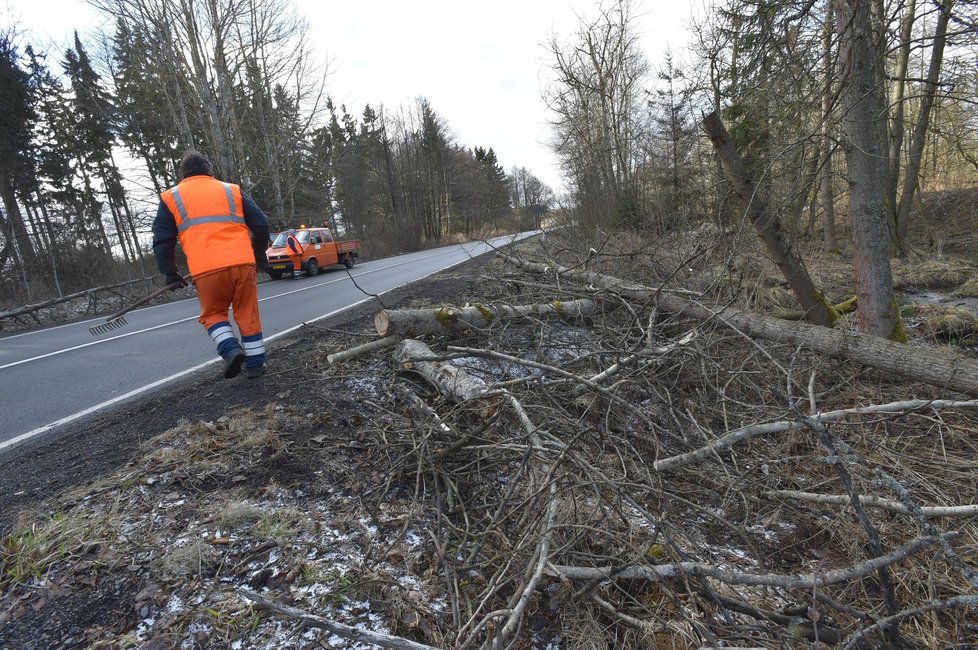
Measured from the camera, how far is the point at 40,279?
15.7 meters

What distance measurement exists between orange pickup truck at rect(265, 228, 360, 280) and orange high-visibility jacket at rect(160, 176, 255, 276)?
9418mm

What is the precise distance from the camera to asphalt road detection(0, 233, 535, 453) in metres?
3.84

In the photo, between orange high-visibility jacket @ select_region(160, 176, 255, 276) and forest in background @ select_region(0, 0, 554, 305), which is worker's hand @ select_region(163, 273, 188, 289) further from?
forest in background @ select_region(0, 0, 554, 305)

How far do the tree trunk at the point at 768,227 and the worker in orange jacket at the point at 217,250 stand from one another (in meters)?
4.72

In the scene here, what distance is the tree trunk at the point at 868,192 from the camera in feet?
14.7

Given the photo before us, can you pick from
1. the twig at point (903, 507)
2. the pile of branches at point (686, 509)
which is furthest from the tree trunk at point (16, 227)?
the twig at point (903, 507)

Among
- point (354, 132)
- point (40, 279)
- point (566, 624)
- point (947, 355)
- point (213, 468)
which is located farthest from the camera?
point (354, 132)

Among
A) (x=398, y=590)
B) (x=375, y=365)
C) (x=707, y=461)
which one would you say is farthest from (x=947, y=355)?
(x=375, y=365)

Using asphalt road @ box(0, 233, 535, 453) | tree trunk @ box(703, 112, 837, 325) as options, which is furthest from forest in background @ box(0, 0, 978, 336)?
asphalt road @ box(0, 233, 535, 453)

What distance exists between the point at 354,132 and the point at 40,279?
1040 inches

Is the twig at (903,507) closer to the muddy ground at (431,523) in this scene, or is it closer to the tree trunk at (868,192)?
the muddy ground at (431,523)

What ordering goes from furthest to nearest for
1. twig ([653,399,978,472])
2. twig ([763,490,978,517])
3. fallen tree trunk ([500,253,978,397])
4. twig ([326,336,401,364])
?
twig ([326,336,401,364]), fallen tree trunk ([500,253,978,397]), twig ([653,399,978,472]), twig ([763,490,978,517])

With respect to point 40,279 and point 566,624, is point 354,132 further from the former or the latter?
point 566,624

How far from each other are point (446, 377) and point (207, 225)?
2286 mm
